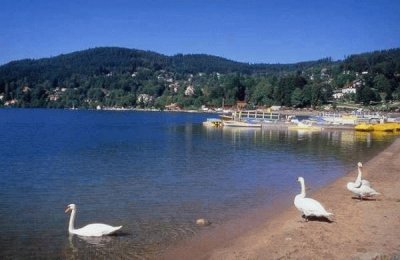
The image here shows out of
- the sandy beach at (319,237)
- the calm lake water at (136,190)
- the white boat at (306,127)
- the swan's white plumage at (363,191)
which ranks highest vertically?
the swan's white plumage at (363,191)

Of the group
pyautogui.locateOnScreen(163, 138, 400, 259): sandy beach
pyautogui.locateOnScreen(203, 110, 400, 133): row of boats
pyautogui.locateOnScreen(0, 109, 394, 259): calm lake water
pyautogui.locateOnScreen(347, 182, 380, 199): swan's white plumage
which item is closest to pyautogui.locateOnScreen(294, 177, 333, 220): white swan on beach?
pyautogui.locateOnScreen(163, 138, 400, 259): sandy beach

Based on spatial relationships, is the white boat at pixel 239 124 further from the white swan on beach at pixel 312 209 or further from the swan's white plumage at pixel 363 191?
the white swan on beach at pixel 312 209

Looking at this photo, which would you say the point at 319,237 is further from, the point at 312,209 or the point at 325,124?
the point at 325,124

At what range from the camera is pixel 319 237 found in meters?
13.3

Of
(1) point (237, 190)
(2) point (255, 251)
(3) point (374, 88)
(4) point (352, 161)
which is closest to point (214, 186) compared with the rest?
(1) point (237, 190)

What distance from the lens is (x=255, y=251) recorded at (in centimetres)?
1267

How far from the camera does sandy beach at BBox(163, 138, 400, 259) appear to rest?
12.0m

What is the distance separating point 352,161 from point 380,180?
37.2 feet

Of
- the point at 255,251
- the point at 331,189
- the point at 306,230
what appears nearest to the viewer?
the point at 255,251

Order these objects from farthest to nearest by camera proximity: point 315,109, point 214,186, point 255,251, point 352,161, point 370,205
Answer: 1. point 315,109
2. point 352,161
3. point 214,186
4. point 370,205
5. point 255,251

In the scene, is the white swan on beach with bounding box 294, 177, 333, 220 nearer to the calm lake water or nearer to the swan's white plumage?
the calm lake water

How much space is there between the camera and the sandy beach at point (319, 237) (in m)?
12.0

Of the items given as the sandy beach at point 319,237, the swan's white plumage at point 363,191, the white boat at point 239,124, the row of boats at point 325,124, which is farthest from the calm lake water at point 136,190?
the white boat at point 239,124

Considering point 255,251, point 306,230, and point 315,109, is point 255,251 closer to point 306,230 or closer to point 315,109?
point 306,230
